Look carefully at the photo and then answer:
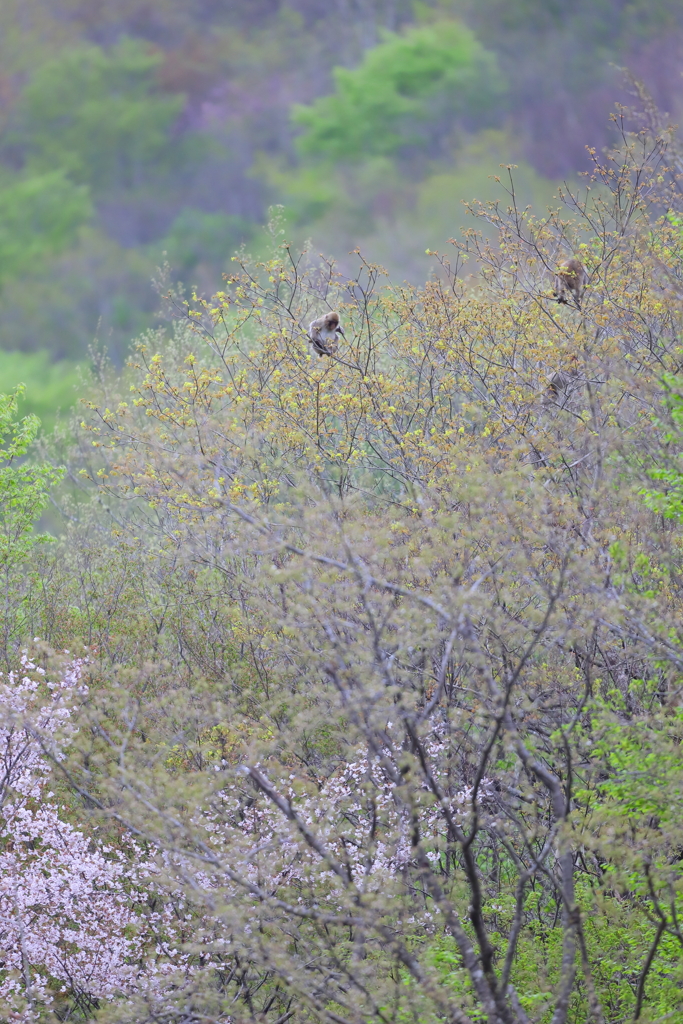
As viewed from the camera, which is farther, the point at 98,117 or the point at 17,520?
the point at 98,117

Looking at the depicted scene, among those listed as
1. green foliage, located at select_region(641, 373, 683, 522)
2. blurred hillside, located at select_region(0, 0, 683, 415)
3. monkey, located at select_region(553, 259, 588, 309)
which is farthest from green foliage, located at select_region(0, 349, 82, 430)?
green foliage, located at select_region(641, 373, 683, 522)

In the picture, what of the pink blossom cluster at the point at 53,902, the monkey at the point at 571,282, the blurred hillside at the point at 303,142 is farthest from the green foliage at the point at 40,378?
the pink blossom cluster at the point at 53,902

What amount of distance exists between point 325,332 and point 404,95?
38569mm

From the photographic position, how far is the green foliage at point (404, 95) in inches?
1842

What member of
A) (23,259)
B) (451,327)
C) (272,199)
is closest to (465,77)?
(272,199)

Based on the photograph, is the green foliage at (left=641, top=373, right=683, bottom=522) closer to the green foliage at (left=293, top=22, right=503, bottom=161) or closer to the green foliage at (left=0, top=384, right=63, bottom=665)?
the green foliage at (left=0, top=384, right=63, bottom=665)

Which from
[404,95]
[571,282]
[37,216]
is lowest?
[571,282]

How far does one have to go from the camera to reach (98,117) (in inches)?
2581

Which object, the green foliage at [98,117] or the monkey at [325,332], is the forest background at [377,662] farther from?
the green foliage at [98,117]

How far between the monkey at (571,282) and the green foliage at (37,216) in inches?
1920

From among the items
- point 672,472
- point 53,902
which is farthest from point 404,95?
point 53,902

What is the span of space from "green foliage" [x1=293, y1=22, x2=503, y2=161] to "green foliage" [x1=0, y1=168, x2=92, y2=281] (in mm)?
13876

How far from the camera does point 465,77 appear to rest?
48531 mm

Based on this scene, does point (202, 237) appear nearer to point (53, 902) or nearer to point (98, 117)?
point (98, 117)
